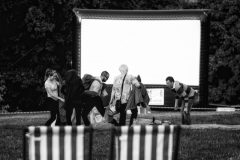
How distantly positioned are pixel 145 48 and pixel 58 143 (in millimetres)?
15050

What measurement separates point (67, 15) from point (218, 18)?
40.5ft

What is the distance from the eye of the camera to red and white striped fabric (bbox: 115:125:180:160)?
19.5 feet

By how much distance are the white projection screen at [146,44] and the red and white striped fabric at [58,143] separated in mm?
14520

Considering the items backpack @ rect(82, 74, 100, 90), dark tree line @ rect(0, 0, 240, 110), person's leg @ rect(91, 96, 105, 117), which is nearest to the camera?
person's leg @ rect(91, 96, 105, 117)

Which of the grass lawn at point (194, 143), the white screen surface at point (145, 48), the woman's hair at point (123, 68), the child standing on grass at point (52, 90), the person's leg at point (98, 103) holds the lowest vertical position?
the grass lawn at point (194, 143)

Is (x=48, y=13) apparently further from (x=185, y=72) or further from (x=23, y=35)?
(x=185, y=72)

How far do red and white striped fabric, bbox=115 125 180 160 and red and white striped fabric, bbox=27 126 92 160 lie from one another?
1.14ft

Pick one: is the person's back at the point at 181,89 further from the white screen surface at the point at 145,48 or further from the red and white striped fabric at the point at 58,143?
the red and white striped fabric at the point at 58,143

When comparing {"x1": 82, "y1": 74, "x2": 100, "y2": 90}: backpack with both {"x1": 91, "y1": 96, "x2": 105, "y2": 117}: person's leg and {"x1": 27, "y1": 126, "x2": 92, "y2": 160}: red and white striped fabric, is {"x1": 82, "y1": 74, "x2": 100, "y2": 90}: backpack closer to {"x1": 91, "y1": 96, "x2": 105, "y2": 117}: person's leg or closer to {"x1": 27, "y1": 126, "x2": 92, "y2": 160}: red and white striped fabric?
{"x1": 91, "y1": 96, "x2": 105, "y2": 117}: person's leg

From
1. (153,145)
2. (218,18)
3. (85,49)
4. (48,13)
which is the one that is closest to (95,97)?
(85,49)

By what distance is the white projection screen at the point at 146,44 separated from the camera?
20.5 meters

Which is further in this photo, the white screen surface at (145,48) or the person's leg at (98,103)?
the white screen surface at (145,48)

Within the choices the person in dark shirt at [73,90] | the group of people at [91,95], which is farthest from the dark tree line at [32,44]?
the person in dark shirt at [73,90]

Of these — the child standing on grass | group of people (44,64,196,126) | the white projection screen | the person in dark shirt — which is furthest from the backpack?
the white projection screen
